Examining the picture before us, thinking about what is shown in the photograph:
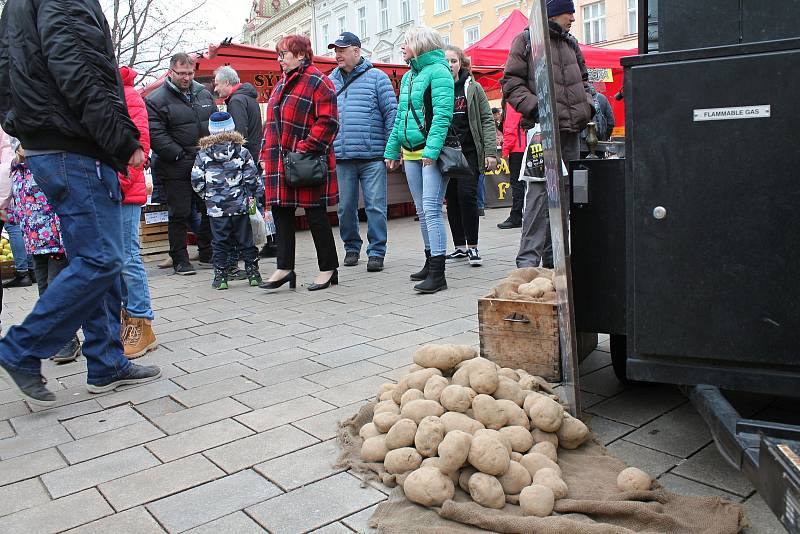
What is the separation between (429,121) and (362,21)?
44259mm

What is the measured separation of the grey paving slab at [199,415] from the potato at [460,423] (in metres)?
1.24

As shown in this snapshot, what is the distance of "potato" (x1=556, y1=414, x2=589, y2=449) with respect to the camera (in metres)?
2.96

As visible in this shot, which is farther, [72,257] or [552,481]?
[72,257]

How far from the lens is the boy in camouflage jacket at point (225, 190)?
7102 mm

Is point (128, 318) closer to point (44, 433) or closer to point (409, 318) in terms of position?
point (44, 433)

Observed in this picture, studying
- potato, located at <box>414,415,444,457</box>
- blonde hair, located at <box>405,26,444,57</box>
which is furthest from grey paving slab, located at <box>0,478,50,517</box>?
blonde hair, located at <box>405,26,444,57</box>

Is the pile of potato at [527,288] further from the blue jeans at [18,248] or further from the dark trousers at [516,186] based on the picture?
the dark trousers at [516,186]

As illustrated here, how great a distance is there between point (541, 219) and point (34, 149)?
3599mm

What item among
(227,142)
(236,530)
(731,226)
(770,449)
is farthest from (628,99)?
(227,142)

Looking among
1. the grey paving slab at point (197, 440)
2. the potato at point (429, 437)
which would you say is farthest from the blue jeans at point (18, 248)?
the potato at point (429, 437)

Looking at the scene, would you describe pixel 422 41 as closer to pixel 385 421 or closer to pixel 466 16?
pixel 385 421

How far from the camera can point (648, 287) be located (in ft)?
8.59

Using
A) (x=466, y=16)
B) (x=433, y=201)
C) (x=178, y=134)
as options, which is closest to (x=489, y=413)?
(x=433, y=201)

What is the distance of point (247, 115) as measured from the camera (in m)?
9.02
